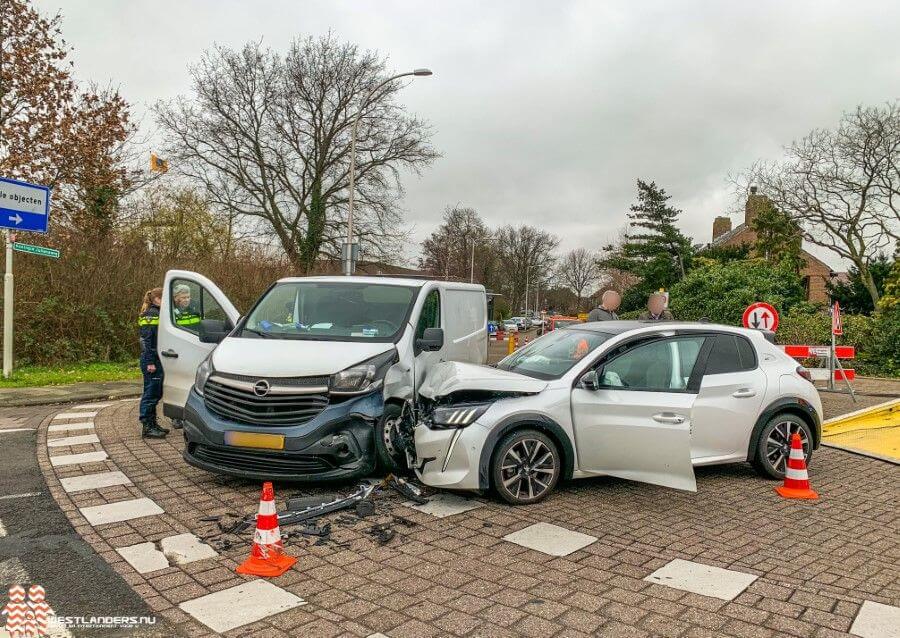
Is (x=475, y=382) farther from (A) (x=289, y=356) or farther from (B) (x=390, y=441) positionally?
(A) (x=289, y=356)

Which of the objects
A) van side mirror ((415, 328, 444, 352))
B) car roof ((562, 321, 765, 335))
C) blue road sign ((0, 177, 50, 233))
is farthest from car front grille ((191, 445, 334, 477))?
blue road sign ((0, 177, 50, 233))

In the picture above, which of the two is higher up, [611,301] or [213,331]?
[611,301]

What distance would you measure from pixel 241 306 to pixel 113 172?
17.5 ft

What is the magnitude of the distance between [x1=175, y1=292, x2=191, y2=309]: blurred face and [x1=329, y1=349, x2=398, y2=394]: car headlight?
3031mm

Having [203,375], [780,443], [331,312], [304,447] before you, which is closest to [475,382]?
[304,447]

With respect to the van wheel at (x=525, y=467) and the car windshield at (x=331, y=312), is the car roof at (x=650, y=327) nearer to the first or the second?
the van wheel at (x=525, y=467)

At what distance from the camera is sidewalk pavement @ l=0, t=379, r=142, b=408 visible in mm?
10711

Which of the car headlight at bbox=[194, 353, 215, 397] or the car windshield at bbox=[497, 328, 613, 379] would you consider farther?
the car windshield at bbox=[497, 328, 613, 379]

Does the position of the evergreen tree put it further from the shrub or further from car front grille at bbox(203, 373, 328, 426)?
car front grille at bbox(203, 373, 328, 426)

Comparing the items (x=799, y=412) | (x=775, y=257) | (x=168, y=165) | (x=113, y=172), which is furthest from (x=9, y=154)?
(x=775, y=257)

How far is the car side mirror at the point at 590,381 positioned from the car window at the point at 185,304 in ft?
14.4

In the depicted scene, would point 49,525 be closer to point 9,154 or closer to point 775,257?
point 9,154

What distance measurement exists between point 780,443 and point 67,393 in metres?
11.0

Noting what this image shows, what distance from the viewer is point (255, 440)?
17.3ft
